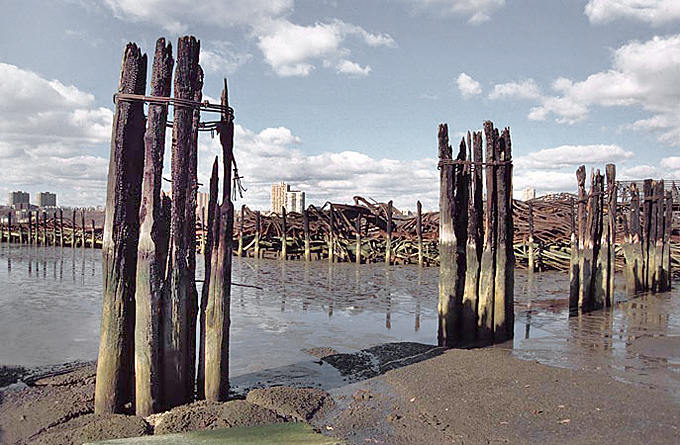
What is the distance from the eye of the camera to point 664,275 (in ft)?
51.0

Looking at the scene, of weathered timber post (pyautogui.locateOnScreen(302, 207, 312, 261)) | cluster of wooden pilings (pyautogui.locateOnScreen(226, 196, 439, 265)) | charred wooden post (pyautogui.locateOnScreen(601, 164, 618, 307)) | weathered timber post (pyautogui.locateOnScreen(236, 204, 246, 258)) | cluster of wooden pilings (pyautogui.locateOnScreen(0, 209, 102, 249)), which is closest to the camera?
charred wooden post (pyautogui.locateOnScreen(601, 164, 618, 307))

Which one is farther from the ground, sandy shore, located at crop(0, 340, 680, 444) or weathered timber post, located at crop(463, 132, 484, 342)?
weathered timber post, located at crop(463, 132, 484, 342)

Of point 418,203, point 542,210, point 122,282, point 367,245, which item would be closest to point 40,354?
point 122,282

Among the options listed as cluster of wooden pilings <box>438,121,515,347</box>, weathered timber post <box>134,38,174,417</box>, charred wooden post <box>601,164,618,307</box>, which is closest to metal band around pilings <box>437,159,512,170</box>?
cluster of wooden pilings <box>438,121,515,347</box>

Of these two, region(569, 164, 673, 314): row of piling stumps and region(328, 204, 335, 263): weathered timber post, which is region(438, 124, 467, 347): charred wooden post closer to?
region(569, 164, 673, 314): row of piling stumps

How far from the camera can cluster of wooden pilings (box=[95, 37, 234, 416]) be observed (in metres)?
4.67

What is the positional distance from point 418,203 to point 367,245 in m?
4.37

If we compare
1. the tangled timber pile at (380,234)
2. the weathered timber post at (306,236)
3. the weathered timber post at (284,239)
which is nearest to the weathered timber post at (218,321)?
the tangled timber pile at (380,234)

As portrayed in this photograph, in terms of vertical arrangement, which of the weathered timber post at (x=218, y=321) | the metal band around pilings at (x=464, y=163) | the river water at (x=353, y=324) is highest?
the metal band around pilings at (x=464, y=163)

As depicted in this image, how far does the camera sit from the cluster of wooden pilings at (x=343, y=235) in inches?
1040

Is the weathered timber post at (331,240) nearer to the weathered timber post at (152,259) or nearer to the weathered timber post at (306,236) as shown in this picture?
the weathered timber post at (306,236)

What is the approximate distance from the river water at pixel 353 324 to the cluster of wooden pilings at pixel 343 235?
7.95 m

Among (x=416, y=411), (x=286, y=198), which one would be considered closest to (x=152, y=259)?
(x=416, y=411)

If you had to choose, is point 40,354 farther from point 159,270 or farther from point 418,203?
point 418,203
